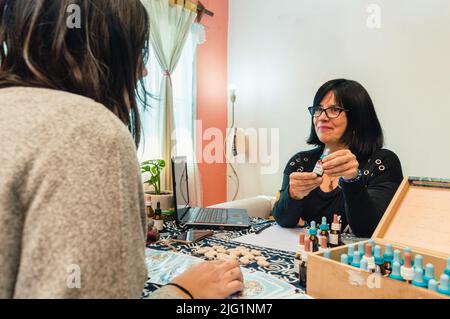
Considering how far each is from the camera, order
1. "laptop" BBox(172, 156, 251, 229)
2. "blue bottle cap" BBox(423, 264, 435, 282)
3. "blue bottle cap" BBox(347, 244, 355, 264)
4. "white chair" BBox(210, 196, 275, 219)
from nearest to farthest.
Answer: "blue bottle cap" BBox(423, 264, 435, 282) → "blue bottle cap" BBox(347, 244, 355, 264) → "laptop" BBox(172, 156, 251, 229) → "white chair" BBox(210, 196, 275, 219)

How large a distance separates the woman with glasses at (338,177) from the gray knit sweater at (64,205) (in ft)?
3.33

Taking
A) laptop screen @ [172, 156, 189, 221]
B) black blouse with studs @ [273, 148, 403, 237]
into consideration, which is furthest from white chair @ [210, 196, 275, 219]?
black blouse with studs @ [273, 148, 403, 237]

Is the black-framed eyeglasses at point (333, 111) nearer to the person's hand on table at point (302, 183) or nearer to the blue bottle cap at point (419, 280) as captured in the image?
the person's hand on table at point (302, 183)

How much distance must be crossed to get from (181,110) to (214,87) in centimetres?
55

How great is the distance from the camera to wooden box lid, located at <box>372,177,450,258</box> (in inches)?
32.0

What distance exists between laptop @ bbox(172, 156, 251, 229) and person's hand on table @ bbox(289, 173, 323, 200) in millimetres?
245

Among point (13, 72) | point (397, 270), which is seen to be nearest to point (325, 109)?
point (397, 270)

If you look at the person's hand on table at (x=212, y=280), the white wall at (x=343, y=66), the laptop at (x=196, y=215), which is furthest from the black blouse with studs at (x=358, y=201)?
the white wall at (x=343, y=66)

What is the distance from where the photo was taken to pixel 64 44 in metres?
0.53

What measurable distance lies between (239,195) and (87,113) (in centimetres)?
320

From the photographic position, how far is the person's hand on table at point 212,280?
2.04ft

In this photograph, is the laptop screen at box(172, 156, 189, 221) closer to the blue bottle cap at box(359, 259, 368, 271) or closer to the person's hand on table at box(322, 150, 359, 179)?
the person's hand on table at box(322, 150, 359, 179)

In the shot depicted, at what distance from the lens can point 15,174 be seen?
0.37m
